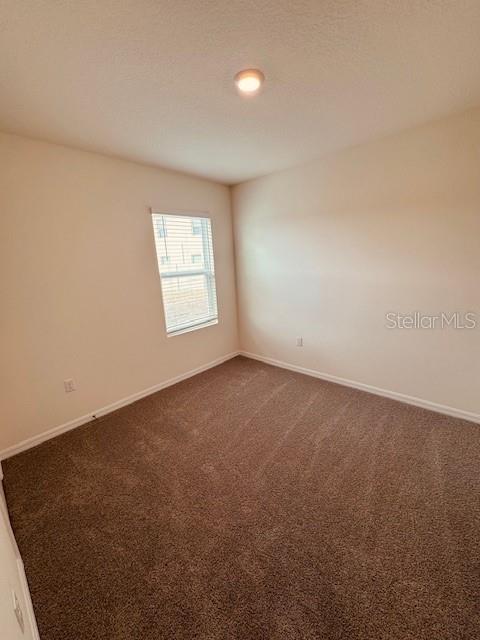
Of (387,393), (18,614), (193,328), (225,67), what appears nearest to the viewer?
(18,614)

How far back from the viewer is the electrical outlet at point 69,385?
239 cm

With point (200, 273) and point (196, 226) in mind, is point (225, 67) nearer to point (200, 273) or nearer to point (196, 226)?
point (196, 226)

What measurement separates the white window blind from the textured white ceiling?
0.96 meters

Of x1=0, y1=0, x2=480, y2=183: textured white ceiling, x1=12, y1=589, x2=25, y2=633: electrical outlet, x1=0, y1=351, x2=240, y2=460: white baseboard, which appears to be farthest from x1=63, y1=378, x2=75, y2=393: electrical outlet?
x1=0, y1=0, x2=480, y2=183: textured white ceiling

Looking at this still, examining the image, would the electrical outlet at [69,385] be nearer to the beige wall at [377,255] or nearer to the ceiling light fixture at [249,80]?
the beige wall at [377,255]

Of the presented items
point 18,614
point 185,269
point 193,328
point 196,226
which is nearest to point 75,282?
point 185,269

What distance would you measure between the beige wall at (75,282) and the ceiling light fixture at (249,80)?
1555mm

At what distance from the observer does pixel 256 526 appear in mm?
1465

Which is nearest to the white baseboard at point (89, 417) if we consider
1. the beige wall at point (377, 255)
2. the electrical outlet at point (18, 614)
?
the beige wall at point (377, 255)

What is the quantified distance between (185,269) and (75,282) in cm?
123

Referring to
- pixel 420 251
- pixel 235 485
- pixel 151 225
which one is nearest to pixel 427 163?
pixel 420 251

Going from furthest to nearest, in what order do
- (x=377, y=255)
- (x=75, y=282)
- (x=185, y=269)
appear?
(x=185, y=269) < (x=377, y=255) < (x=75, y=282)

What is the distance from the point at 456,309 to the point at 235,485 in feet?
7.28

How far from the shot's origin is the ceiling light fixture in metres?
1.40
